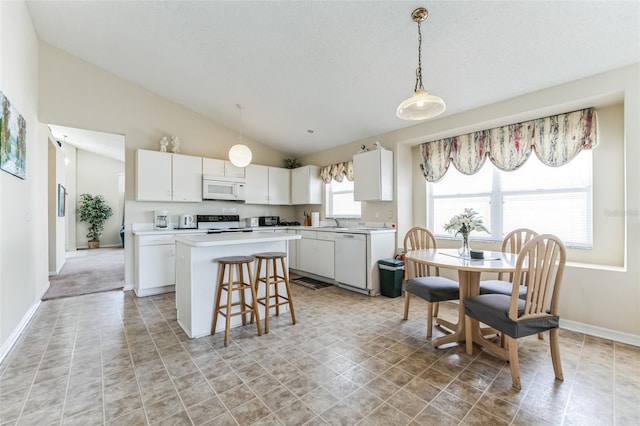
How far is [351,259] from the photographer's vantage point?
4.13m

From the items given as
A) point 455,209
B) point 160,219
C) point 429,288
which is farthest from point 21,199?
point 455,209

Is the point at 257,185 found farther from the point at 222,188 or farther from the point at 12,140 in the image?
the point at 12,140

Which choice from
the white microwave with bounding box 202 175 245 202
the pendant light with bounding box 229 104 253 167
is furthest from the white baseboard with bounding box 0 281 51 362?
the pendant light with bounding box 229 104 253 167

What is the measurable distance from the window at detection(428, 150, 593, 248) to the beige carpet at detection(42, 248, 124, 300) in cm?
518

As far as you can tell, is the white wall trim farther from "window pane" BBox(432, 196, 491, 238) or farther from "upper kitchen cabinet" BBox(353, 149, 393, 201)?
"upper kitchen cabinet" BBox(353, 149, 393, 201)

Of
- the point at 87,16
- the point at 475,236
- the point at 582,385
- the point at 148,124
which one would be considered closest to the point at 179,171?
the point at 148,124

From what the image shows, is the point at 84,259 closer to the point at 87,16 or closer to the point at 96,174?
the point at 96,174

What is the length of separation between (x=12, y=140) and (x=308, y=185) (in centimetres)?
384

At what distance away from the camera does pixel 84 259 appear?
6844 mm

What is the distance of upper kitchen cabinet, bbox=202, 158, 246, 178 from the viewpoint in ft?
15.6

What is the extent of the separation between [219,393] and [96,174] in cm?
984

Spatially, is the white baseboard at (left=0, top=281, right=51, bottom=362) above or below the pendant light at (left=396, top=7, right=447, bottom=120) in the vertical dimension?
below

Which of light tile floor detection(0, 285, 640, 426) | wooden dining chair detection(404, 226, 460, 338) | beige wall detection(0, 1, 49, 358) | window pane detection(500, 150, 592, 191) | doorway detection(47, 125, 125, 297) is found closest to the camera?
light tile floor detection(0, 285, 640, 426)

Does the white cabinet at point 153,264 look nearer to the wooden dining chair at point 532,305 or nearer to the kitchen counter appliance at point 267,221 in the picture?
the kitchen counter appliance at point 267,221
